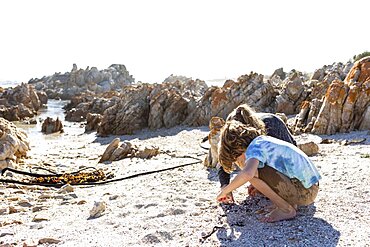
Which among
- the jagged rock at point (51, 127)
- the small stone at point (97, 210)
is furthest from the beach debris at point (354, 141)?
the jagged rock at point (51, 127)

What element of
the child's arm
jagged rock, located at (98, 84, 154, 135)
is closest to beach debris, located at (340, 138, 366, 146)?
the child's arm

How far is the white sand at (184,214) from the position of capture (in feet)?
12.1

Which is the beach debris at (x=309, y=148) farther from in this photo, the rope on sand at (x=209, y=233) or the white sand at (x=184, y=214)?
the rope on sand at (x=209, y=233)

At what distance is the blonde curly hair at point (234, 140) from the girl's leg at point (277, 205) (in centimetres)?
30

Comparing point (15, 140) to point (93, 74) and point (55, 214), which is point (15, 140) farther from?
point (93, 74)

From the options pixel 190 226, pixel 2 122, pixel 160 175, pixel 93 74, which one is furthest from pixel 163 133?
pixel 93 74

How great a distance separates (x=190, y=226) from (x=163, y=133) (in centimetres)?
1226

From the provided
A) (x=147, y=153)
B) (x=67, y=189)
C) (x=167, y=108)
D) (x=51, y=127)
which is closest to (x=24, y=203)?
(x=67, y=189)

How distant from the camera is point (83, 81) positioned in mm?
55500

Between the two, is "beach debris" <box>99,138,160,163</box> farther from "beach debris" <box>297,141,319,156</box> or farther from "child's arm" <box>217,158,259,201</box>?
"child's arm" <box>217,158,259,201</box>

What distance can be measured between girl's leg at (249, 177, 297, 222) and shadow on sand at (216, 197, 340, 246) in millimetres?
58

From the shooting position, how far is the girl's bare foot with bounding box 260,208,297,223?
3.91 meters

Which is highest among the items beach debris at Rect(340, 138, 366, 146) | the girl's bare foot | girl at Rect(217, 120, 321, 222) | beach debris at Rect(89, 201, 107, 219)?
girl at Rect(217, 120, 321, 222)

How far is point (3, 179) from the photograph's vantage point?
7.36 metres
